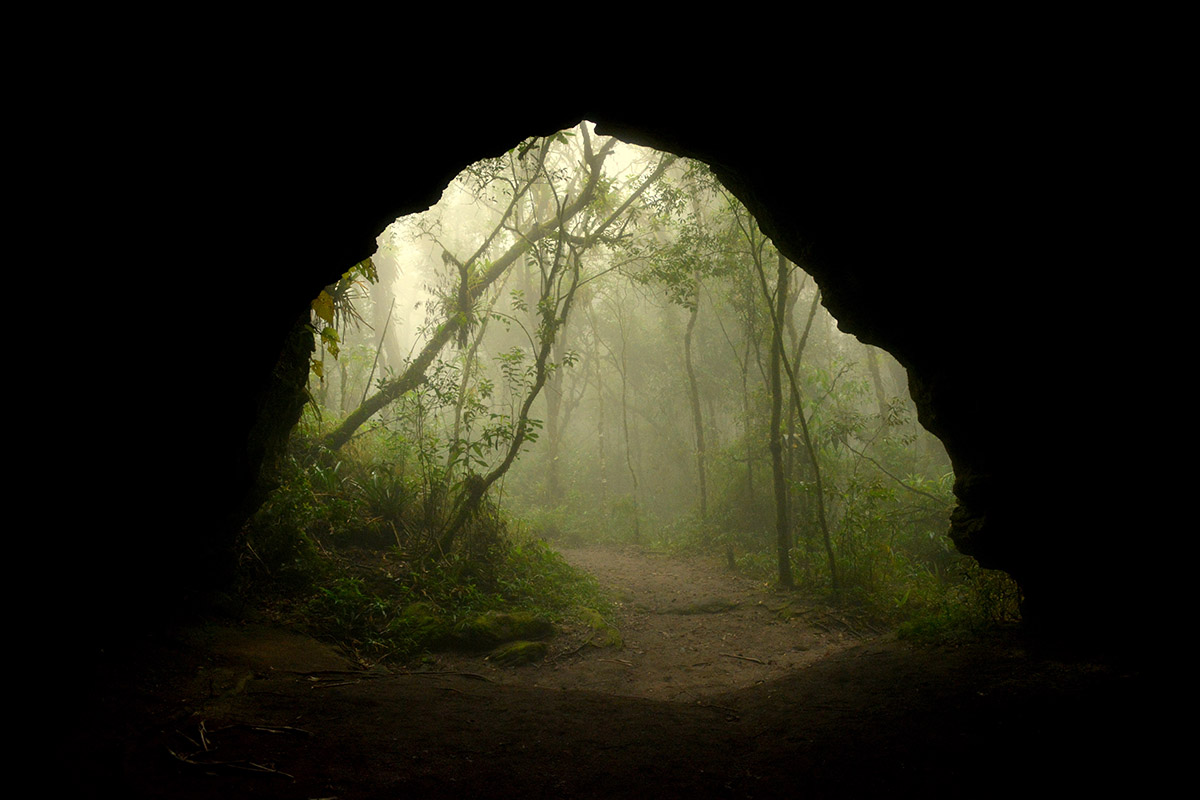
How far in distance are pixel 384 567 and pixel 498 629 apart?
2.04m

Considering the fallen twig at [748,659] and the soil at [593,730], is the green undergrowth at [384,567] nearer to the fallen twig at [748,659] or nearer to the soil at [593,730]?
the soil at [593,730]

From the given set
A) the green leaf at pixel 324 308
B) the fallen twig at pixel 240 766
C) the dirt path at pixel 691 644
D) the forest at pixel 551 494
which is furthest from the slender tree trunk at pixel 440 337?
the fallen twig at pixel 240 766

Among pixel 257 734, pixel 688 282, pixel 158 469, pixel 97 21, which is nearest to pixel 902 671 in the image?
pixel 257 734

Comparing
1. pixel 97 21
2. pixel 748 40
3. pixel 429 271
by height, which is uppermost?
pixel 429 271

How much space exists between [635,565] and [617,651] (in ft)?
20.5

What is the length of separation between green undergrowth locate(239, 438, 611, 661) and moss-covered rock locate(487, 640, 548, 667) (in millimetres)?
495

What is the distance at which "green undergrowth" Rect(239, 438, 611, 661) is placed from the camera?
19.4 feet

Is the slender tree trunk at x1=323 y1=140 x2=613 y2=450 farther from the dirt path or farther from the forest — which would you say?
the dirt path

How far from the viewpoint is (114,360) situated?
242 centimetres

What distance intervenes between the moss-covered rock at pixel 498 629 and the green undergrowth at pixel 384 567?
45mm

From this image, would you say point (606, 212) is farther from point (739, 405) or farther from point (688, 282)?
point (739, 405)

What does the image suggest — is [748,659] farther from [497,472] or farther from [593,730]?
[497,472]

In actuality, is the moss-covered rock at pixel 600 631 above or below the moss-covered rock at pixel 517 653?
above

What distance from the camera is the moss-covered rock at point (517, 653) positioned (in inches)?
247
